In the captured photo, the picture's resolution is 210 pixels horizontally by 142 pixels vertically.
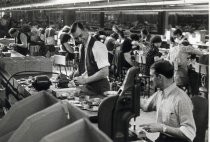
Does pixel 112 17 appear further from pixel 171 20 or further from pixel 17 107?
pixel 17 107

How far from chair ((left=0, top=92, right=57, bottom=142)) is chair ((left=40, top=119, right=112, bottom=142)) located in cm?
42

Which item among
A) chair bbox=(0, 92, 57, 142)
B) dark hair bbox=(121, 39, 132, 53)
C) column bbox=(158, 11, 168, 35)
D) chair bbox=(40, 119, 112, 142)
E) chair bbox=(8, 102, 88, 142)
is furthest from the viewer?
column bbox=(158, 11, 168, 35)

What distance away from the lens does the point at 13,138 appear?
1.32 m

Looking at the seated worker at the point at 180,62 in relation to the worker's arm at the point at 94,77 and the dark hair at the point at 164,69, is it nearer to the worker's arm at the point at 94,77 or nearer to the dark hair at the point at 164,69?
the worker's arm at the point at 94,77

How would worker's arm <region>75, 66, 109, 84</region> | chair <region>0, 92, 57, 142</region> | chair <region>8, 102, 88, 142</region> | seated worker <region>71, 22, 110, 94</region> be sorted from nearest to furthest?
chair <region>8, 102, 88, 142</region> → chair <region>0, 92, 57, 142</region> → worker's arm <region>75, 66, 109, 84</region> → seated worker <region>71, 22, 110, 94</region>

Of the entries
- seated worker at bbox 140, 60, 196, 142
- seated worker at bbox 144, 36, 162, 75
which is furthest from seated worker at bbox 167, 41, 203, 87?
seated worker at bbox 140, 60, 196, 142

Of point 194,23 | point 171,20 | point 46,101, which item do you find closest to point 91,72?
point 46,101

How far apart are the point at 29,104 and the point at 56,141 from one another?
1.70ft

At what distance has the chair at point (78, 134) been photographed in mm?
1144

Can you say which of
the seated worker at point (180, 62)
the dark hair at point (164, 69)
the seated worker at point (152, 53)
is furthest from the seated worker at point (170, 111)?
the seated worker at point (152, 53)

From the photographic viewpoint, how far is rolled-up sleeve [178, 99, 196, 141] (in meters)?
2.38

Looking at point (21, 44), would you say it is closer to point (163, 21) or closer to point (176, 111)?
point (176, 111)

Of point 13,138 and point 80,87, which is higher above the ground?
point 13,138

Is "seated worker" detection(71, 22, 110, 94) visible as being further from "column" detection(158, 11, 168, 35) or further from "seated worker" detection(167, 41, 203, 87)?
"column" detection(158, 11, 168, 35)
